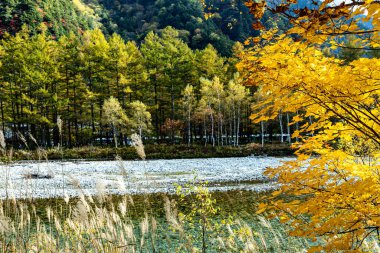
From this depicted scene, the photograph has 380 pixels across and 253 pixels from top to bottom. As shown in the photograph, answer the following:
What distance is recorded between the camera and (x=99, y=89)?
3897cm

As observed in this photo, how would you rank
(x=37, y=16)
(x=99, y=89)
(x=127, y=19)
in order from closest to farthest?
(x=99, y=89)
(x=37, y=16)
(x=127, y=19)

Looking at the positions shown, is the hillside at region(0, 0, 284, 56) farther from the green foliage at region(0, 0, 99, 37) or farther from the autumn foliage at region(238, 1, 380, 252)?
the autumn foliage at region(238, 1, 380, 252)

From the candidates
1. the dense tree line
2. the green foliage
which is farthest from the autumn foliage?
the green foliage

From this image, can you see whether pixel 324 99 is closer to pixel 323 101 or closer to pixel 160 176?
pixel 323 101

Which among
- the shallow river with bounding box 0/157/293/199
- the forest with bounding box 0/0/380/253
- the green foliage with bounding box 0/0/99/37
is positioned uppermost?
the green foliage with bounding box 0/0/99/37

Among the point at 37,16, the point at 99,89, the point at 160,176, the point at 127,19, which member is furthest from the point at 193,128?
the point at 127,19

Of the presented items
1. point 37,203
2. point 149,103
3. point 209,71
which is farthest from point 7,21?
point 37,203

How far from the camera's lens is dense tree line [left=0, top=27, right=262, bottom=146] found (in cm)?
3431

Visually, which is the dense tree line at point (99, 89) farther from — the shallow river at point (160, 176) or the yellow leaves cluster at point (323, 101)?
the yellow leaves cluster at point (323, 101)

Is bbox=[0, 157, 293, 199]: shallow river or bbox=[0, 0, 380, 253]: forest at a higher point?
bbox=[0, 0, 380, 253]: forest

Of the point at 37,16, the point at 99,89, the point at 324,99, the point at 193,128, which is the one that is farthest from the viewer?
the point at 37,16

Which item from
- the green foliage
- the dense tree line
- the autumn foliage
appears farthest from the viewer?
the green foliage

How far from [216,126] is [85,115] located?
1488 cm

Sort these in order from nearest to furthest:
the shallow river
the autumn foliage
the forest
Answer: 1. the autumn foliage
2. the forest
3. the shallow river
